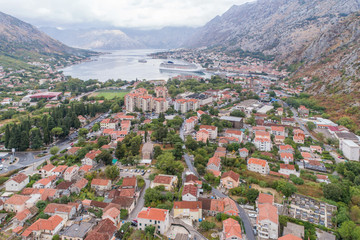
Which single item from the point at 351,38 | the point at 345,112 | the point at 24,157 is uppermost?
the point at 351,38

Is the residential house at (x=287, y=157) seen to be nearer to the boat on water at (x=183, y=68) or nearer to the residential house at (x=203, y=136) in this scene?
the residential house at (x=203, y=136)

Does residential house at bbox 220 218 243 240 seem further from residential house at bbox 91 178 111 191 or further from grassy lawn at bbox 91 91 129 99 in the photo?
grassy lawn at bbox 91 91 129 99

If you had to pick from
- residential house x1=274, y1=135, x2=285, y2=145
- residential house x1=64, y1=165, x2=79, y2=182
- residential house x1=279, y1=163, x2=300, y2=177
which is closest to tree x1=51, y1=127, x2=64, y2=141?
residential house x1=64, y1=165, x2=79, y2=182

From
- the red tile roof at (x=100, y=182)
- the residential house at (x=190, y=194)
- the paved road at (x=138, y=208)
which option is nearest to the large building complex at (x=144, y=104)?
the red tile roof at (x=100, y=182)

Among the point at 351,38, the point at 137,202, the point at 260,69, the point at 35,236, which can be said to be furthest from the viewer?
the point at 260,69

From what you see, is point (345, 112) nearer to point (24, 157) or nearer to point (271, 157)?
point (271, 157)

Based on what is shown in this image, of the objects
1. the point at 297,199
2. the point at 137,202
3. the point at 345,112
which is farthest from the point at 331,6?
the point at 137,202

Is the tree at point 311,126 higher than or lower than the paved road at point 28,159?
higher
